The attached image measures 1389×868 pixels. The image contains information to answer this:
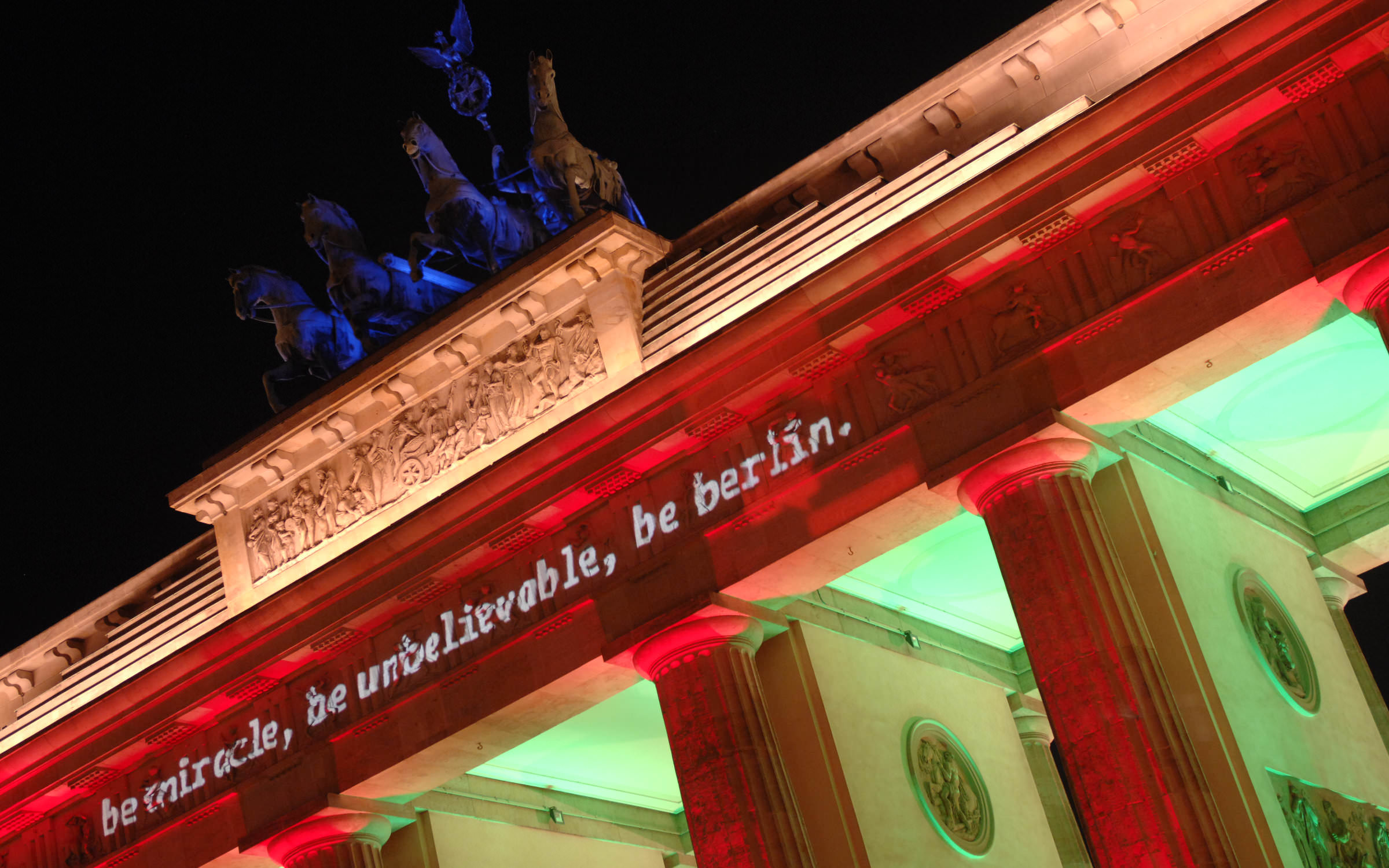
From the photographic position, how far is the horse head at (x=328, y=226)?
23.7 meters

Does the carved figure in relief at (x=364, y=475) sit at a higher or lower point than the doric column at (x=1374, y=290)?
higher

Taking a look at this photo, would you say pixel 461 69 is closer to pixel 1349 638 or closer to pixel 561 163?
pixel 561 163

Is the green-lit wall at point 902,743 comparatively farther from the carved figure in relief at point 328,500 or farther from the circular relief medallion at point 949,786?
the carved figure in relief at point 328,500

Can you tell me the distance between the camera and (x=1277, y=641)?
18469 mm

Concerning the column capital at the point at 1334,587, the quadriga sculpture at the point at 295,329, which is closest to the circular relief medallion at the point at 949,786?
the column capital at the point at 1334,587

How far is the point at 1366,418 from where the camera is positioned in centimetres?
2095

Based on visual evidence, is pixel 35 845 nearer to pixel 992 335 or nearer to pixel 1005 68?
pixel 992 335

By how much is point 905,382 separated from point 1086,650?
141 inches

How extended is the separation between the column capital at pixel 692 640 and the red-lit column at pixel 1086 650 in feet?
10.2

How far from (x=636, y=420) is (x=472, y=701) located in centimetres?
409

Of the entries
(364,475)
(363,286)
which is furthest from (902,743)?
(363,286)

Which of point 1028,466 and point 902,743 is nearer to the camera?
point 1028,466

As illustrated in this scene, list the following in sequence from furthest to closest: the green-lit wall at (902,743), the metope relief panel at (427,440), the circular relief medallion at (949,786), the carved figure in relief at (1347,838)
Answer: the metope relief panel at (427,440) → the circular relief medallion at (949,786) → the green-lit wall at (902,743) → the carved figure in relief at (1347,838)

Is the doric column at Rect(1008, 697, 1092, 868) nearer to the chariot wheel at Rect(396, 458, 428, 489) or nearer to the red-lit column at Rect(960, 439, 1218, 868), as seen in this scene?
the red-lit column at Rect(960, 439, 1218, 868)
